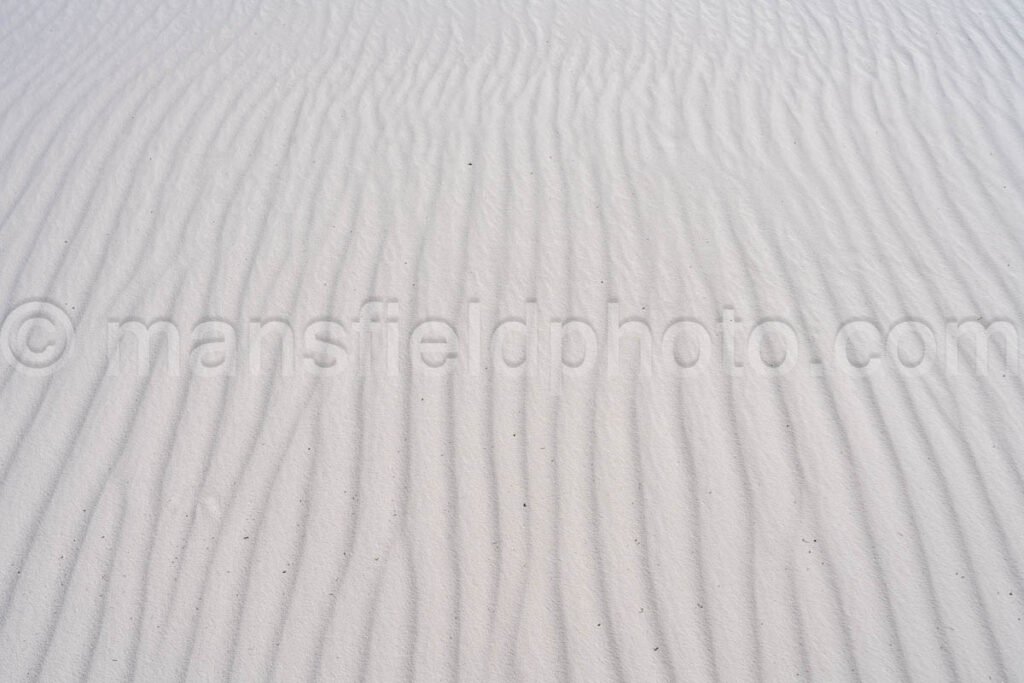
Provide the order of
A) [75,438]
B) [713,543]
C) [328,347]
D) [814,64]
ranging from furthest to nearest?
[814,64]
[328,347]
[75,438]
[713,543]

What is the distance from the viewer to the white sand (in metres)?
2.32

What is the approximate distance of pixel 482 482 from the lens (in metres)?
2.61

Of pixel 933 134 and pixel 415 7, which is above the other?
pixel 415 7

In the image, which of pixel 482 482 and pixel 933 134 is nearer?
pixel 482 482

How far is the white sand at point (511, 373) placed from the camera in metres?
2.32

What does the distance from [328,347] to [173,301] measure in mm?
684

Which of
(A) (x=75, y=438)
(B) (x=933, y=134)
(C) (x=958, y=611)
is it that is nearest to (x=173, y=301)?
(A) (x=75, y=438)

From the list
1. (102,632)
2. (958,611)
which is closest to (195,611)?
(102,632)

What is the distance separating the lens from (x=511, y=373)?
9.61 feet

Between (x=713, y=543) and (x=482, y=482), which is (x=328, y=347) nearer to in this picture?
(x=482, y=482)

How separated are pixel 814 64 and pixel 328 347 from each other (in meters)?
3.24

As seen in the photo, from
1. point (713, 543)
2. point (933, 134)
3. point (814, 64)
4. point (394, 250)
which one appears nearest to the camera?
point (713, 543)

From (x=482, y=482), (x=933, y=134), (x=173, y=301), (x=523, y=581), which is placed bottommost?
(x=523, y=581)

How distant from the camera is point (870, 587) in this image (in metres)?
2.37
